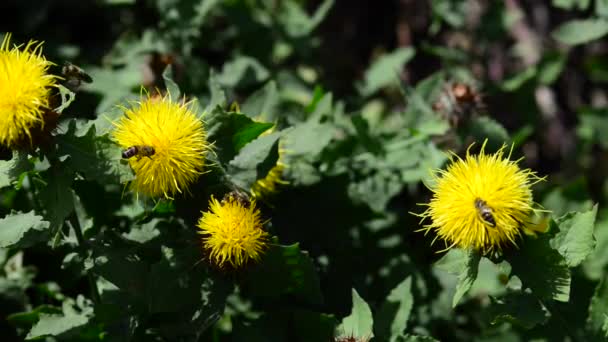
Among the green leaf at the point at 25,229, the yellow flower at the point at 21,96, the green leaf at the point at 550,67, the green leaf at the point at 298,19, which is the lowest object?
the green leaf at the point at 25,229

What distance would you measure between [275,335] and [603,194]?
2894 millimetres

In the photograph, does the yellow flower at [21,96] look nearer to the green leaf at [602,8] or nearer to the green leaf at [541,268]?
the green leaf at [541,268]

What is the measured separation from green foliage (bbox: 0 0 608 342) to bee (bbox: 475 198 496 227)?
25cm

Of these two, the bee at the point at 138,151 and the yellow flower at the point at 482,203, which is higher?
the bee at the point at 138,151

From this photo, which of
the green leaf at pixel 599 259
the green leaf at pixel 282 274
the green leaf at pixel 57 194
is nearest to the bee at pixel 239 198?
the green leaf at pixel 282 274

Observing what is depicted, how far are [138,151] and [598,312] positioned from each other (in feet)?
5.87

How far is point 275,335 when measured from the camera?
113 inches

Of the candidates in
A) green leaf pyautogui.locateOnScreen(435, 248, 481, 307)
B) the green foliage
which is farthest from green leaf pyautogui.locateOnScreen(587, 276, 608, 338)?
green leaf pyautogui.locateOnScreen(435, 248, 481, 307)

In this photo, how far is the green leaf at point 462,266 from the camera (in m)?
2.40

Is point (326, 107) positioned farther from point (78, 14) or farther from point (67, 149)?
point (78, 14)

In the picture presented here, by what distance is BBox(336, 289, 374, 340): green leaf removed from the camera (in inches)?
105

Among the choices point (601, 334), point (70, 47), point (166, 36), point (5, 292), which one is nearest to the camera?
point (601, 334)

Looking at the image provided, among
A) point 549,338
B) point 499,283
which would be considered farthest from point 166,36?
point 549,338

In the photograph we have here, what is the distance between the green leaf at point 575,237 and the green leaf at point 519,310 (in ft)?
0.66
